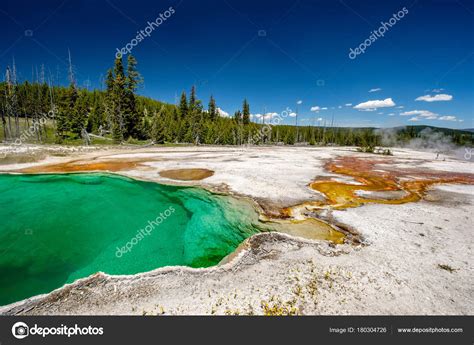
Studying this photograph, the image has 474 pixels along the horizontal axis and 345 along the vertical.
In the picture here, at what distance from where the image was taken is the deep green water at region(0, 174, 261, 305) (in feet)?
25.9

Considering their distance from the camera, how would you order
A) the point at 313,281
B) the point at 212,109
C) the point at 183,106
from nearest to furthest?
the point at 313,281 < the point at 183,106 < the point at 212,109

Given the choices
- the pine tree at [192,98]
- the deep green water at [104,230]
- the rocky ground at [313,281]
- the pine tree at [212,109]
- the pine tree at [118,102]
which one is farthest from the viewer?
the pine tree at [212,109]

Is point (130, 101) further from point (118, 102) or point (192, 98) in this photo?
point (192, 98)

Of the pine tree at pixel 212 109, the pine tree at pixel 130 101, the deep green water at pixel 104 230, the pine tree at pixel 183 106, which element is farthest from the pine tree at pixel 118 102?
the pine tree at pixel 212 109

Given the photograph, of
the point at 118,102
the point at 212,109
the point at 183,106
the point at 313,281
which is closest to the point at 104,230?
the point at 313,281

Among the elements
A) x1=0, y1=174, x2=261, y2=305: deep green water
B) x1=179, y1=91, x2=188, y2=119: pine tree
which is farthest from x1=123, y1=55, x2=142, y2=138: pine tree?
x1=0, y1=174, x2=261, y2=305: deep green water

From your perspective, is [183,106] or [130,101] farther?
[183,106]

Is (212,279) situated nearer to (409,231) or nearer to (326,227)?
(326,227)

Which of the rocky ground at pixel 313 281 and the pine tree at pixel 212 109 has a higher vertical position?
the pine tree at pixel 212 109

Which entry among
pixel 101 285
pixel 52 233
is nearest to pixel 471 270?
pixel 101 285

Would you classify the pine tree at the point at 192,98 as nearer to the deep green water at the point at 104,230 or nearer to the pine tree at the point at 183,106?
the pine tree at the point at 183,106

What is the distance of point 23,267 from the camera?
789 centimetres

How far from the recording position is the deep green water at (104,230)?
7.90 meters

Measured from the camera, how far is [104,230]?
11078 millimetres
